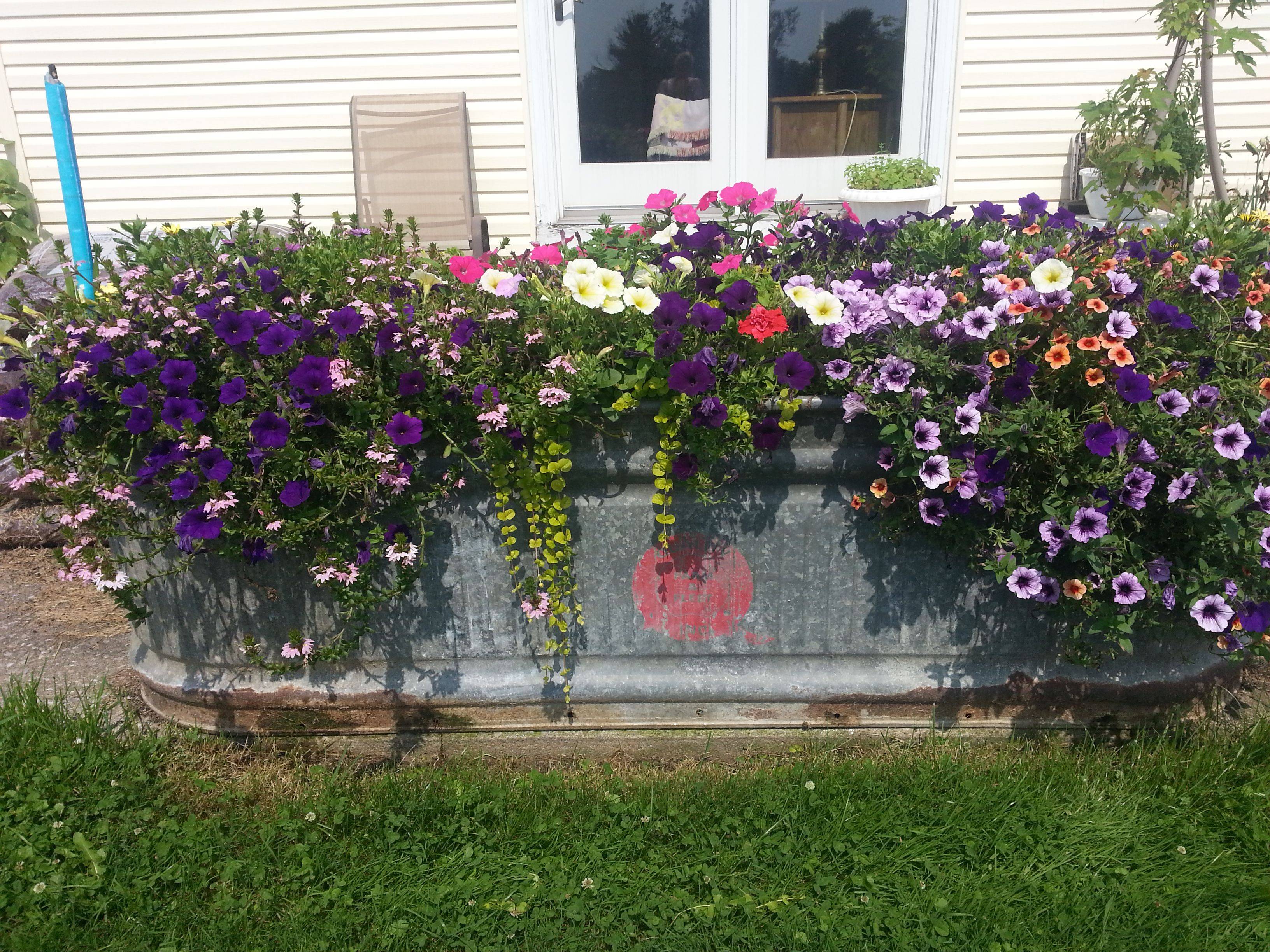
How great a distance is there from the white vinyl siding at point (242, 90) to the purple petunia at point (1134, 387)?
4092 mm

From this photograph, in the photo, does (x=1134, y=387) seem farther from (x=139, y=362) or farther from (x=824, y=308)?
(x=139, y=362)

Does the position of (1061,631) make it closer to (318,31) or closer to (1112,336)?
(1112,336)

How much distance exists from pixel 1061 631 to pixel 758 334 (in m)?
1.03

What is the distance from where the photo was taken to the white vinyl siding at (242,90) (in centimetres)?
497

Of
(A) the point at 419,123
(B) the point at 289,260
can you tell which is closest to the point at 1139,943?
(B) the point at 289,260

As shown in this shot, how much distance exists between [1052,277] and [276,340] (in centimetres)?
163

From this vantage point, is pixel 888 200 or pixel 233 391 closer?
pixel 233 391

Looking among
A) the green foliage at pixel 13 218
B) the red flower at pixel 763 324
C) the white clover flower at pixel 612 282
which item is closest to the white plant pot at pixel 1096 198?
the red flower at pixel 763 324

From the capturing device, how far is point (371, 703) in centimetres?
220

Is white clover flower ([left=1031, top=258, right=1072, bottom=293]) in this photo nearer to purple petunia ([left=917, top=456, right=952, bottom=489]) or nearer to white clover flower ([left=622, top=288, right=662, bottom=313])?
purple petunia ([left=917, top=456, right=952, bottom=489])

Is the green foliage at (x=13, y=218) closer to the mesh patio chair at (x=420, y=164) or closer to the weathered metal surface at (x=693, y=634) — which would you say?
the mesh patio chair at (x=420, y=164)

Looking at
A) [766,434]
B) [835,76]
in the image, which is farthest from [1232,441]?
[835,76]

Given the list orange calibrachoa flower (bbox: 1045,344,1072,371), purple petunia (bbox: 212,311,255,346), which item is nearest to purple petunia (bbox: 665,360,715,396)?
orange calibrachoa flower (bbox: 1045,344,1072,371)

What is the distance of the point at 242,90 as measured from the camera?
5.12 meters
